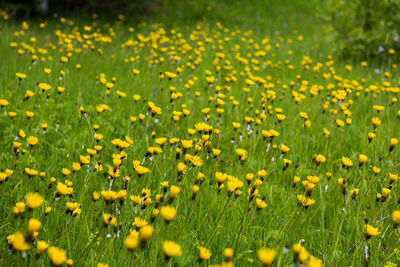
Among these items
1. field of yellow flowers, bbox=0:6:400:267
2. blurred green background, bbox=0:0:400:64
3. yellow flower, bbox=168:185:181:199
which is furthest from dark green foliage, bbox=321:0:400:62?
yellow flower, bbox=168:185:181:199

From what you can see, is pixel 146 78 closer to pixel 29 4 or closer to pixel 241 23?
pixel 29 4

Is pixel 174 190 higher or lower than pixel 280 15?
lower

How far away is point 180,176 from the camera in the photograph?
1.84 metres

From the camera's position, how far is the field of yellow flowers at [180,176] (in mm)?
1643

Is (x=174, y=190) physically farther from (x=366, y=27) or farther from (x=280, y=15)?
(x=280, y=15)

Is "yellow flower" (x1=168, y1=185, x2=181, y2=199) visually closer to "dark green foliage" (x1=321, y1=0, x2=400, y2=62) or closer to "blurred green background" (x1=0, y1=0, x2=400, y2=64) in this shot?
"blurred green background" (x1=0, y1=0, x2=400, y2=64)

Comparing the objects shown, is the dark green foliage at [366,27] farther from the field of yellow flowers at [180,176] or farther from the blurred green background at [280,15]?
the field of yellow flowers at [180,176]

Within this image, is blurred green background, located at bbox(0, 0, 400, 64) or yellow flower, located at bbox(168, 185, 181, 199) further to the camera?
blurred green background, located at bbox(0, 0, 400, 64)

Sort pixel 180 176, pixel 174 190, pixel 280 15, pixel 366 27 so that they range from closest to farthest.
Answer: pixel 174 190
pixel 180 176
pixel 366 27
pixel 280 15

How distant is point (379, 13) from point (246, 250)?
256 inches

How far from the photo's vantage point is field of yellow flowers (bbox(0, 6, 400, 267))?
1.64 m

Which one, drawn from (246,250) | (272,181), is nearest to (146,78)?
(272,181)

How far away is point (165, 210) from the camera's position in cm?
122

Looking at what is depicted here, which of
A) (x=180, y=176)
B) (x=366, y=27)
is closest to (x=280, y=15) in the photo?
(x=366, y=27)
